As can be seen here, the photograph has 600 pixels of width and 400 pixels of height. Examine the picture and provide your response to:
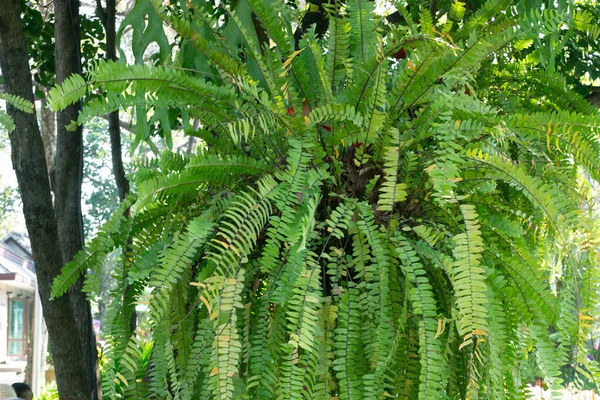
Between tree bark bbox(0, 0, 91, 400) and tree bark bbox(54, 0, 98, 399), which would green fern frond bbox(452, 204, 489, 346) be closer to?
tree bark bbox(0, 0, 91, 400)

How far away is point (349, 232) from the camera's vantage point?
96 cm

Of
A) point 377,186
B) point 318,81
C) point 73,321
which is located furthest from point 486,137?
point 73,321

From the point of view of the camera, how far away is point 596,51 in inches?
91.4

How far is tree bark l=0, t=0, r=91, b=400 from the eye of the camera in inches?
67.3

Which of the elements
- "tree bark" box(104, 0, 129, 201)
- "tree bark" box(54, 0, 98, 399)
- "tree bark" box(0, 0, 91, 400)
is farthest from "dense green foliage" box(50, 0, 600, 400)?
"tree bark" box(104, 0, 129, 201)

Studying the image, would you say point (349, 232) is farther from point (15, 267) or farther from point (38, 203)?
point (15, 267)

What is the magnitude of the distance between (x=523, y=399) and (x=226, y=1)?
1.50m

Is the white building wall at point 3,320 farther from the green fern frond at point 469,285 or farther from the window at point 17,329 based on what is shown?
the green fern frond at point 469,285

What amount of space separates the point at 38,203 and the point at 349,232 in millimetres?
1040

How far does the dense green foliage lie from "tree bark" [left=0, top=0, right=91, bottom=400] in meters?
0.69

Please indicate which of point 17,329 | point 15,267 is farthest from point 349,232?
point 17,329

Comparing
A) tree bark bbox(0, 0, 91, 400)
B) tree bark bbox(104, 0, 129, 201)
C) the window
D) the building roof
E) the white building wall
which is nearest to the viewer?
tree bark bbox(0, 0, 91, 400)

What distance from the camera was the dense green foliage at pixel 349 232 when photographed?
2.90 feet

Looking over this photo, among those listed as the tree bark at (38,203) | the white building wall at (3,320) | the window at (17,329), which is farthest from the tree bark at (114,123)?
the window at (17,329)
